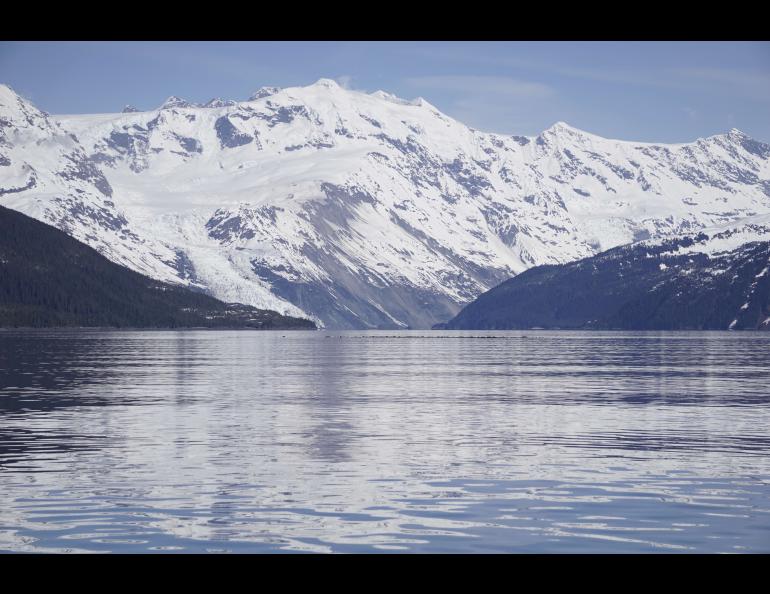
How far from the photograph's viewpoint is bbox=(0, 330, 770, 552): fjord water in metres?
39.8

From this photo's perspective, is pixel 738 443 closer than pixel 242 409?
Yes

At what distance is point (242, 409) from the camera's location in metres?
94.5

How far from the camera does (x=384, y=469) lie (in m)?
57.4

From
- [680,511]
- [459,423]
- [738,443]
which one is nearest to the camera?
[680,511]

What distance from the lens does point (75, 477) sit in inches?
2120

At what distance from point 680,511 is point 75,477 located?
26.0 m

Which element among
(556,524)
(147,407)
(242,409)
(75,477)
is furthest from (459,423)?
(556,524)

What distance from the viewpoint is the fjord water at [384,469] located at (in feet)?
131
